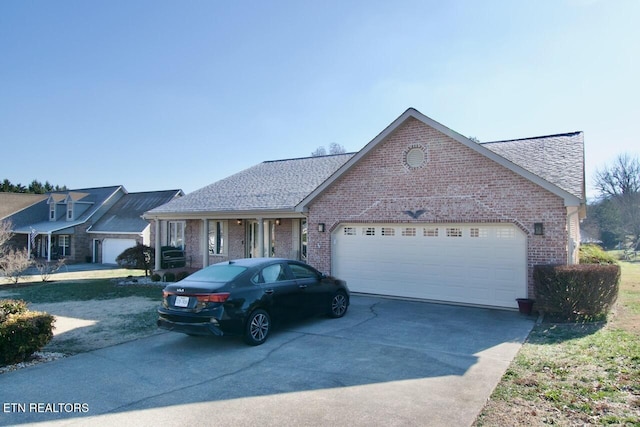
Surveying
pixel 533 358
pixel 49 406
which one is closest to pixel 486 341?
pixel 533 358

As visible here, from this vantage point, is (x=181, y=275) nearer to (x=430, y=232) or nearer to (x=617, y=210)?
(x=430, y=232)

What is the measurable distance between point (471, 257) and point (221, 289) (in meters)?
6.96

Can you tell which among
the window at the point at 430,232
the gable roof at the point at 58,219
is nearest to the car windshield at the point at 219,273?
the window at the point at 430,232

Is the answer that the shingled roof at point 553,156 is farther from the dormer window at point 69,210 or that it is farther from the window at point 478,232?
the dormer window at point 69,210

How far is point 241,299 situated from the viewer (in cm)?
745

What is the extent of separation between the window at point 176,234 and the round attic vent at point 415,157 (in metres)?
14.0

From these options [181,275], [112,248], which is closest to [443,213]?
[181,275]

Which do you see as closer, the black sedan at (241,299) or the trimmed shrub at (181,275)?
the black sedan at (241,299)

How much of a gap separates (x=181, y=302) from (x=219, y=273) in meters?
0.94

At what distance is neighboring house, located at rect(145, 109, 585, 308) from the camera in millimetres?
10453

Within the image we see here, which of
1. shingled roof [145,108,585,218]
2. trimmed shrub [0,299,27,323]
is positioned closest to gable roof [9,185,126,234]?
shingled roof [145,108,585,218]

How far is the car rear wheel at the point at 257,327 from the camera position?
750 cm

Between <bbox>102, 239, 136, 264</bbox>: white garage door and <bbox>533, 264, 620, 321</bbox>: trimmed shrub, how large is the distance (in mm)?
27970

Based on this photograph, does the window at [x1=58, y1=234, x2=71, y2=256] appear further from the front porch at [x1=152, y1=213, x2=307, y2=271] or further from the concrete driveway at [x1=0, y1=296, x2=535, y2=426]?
the concrete driveway at [x1=0, y1=296, x2=535, y2=426]
